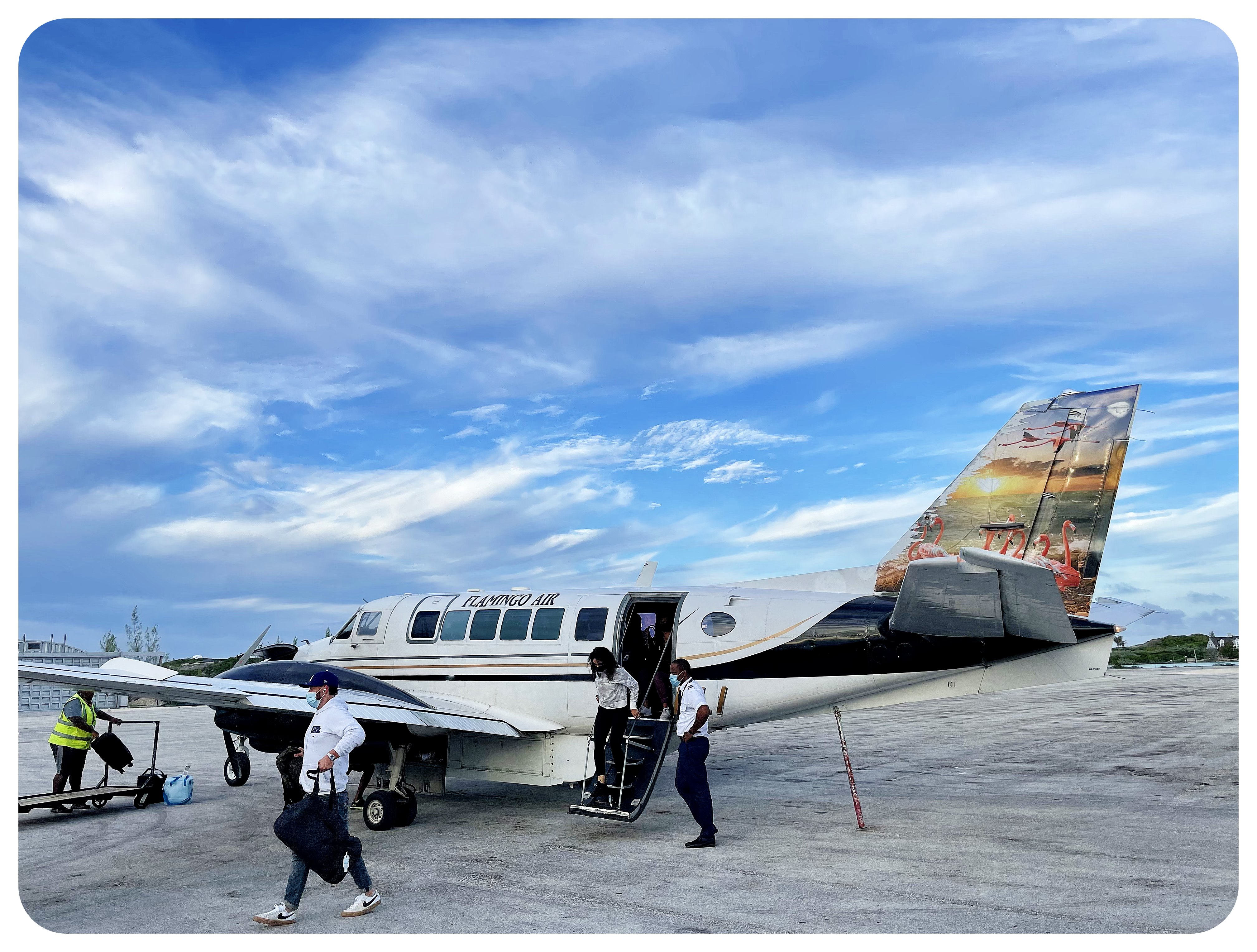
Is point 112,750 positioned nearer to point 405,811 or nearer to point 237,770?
point 237,770

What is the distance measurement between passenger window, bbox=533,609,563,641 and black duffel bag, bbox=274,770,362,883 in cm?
621

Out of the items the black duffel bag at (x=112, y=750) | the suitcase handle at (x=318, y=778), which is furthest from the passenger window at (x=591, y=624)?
the black duffel bag at (x=112, y=750)

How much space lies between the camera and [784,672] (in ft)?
40.9

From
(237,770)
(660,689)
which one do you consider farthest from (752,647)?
(237,770)

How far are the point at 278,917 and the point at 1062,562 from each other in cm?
1028

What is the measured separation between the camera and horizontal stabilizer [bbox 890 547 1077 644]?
1022cm

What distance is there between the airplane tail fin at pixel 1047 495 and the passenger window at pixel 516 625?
5.64m

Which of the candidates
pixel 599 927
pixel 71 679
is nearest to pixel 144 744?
pixel 71 679

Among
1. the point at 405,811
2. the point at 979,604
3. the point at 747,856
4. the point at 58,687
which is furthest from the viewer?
the point at 58,687

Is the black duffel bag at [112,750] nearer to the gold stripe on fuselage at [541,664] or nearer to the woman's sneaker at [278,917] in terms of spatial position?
the gold stripe on fuselage at [541,664]

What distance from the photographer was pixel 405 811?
12.2 metres

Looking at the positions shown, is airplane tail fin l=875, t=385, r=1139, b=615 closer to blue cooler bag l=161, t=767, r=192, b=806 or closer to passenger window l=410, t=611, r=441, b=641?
passenger window l=410, t=611, r=441, b=641

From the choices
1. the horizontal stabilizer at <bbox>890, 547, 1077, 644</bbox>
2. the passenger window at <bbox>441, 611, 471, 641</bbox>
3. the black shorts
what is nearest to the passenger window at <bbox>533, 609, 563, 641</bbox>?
the passenger window at <bbox>441, 611, 471, 641</bbox>
